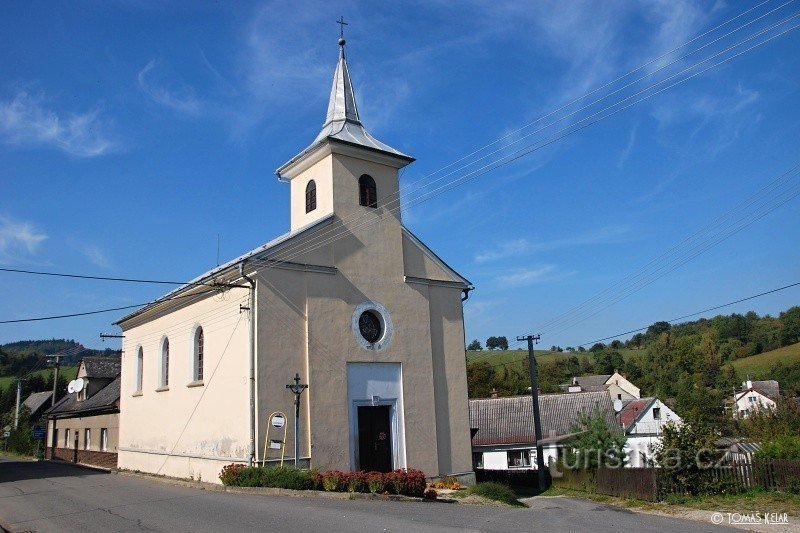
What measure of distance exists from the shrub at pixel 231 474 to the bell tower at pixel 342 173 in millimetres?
8182

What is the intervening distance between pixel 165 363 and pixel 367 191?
10440 mm

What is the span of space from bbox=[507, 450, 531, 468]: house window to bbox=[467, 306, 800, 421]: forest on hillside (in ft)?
94.5

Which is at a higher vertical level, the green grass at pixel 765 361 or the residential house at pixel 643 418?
the green grass at pixel 765 361

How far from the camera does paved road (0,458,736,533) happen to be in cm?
1188

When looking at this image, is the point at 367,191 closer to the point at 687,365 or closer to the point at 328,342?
the point at 328,342

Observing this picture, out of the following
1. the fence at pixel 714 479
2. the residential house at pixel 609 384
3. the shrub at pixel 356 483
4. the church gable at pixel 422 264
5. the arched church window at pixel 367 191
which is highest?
the arched church window at pixel 367 191

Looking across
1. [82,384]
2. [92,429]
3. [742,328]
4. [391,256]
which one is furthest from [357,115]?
[742,328]

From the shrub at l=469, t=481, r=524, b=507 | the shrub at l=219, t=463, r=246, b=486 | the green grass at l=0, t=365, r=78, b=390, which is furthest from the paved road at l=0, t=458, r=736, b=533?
the green grass at l=0, t=365, r=78, b=390

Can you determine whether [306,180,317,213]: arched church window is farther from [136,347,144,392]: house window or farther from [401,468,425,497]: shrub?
[401,468,425,497]: shrub

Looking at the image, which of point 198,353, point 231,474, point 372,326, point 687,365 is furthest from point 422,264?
point 687,365

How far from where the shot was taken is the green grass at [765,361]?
298 ft

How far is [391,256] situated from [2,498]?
1355cm

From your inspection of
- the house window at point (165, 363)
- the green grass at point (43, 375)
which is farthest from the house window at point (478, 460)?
the green grass at point (43, 375)

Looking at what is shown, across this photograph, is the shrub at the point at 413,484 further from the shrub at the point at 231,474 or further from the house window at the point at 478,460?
the house window at the point at 478,460
